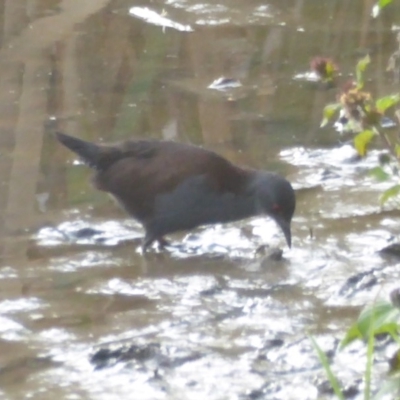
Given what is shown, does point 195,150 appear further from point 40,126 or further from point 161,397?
point 161,397

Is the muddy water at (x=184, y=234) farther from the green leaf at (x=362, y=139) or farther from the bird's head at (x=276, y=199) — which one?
the green leaf at (x=362, y=139)

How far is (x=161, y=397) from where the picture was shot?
3826mm

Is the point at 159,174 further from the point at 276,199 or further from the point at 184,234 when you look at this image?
the point at 276,199

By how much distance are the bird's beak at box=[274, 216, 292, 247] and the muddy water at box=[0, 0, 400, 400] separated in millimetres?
58

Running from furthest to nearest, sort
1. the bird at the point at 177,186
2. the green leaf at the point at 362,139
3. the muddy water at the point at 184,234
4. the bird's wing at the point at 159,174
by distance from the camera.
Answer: the bird's wing at the point at 159,174, the bird at the point at 177,186, the muddy water at the point at 184,234, the green leaf at the point at 362,139

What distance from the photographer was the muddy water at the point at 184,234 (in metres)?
4.13

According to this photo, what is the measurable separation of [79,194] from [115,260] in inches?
38.6

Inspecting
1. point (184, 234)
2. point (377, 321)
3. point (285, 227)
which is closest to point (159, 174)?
point (184, 234)

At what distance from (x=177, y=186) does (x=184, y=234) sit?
0.37 meters

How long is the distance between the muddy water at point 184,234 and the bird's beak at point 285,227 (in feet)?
0.19

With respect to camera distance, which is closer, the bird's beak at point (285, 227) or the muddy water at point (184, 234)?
the muddy water at point (184, 234)

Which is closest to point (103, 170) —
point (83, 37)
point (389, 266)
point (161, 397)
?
point (389, 266)

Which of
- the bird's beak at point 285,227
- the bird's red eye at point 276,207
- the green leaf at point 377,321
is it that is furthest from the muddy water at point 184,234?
the green leaf at point 377,321

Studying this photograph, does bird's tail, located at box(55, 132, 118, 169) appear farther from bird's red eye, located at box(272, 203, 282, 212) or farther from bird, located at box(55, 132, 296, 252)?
bird's red eye, located at box(272, 203, 282, 212)
